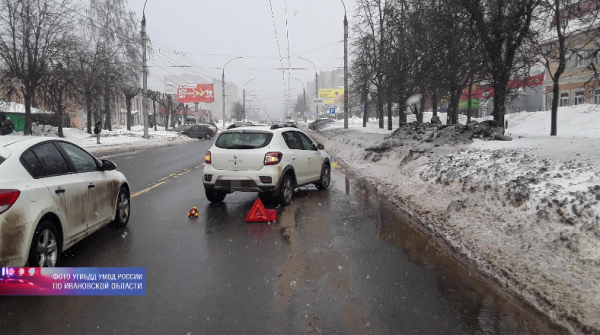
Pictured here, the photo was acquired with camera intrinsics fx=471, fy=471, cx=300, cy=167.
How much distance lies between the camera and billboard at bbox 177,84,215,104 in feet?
260

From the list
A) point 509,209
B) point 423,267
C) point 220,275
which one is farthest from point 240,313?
point 509,209

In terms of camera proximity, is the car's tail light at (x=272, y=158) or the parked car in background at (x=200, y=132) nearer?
the car's tail light at (x=272, y=158)

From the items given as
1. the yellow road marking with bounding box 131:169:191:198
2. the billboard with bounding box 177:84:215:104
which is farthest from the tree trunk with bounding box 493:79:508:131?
the billboard with bounding box 177:84:215:104

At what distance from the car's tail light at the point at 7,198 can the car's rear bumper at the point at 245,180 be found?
15.2 feet

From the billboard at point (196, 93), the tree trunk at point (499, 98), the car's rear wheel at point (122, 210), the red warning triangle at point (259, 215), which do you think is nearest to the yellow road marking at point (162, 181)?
the car's rear wheel at point (122, 210)

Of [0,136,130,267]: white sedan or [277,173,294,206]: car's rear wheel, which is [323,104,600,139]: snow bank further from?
[0,136,130,267]: white sedan

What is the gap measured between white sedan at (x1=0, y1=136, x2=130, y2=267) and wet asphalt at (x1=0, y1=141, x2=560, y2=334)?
0.42 metres

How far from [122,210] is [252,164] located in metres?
2.48

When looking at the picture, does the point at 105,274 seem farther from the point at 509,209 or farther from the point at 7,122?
the point at 7,122

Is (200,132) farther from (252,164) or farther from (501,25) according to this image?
(252,164)

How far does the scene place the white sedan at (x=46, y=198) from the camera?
4.15 m

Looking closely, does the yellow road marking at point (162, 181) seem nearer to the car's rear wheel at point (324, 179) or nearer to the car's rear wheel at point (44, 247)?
the car's rear wheel at point (324, 179)

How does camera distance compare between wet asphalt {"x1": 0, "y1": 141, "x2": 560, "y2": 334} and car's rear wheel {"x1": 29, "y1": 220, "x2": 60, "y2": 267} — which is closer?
wet asphalt {"x1": 0, "y1": 141, "x2": 560, "y2": 334}

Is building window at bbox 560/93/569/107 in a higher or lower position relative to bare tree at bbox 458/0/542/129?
lower
